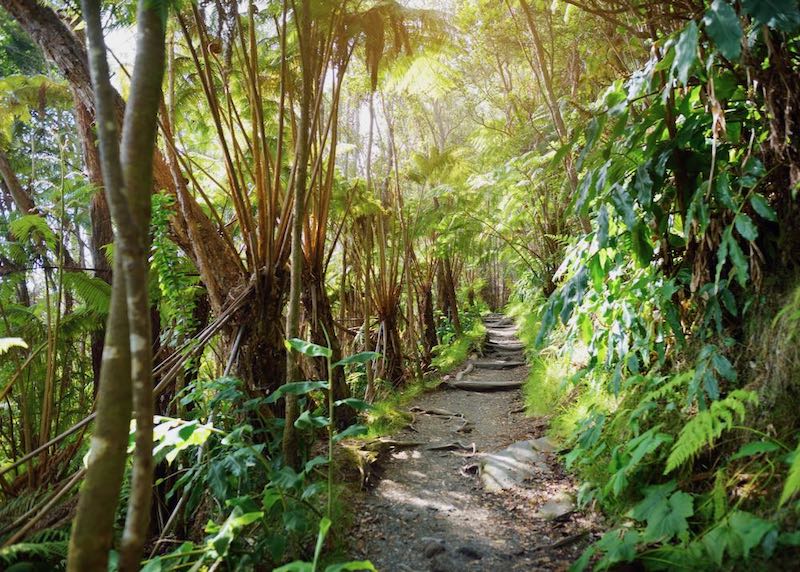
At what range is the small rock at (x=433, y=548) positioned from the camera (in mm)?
2143

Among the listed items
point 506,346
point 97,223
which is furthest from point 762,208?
point 506,346

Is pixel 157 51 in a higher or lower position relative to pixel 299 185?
higher

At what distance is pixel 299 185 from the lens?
2.51 m

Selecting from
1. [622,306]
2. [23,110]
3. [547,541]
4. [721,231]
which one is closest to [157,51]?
[721,231]

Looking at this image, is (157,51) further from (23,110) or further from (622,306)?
(23,110)

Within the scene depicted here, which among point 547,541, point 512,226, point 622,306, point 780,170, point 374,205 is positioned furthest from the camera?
point 512,226

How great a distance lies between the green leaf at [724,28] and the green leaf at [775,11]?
0.04 m

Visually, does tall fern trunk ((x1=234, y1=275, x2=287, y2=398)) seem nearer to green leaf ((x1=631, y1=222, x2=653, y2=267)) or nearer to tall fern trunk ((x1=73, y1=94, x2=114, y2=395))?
green leaf ((x1=631, y1=222, x2=653, y2=267))

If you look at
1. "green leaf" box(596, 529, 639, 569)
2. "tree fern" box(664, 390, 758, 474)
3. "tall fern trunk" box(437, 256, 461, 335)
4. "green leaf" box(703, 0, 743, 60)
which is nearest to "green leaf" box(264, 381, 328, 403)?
"green leaf" box(596, 529, 639, 569)

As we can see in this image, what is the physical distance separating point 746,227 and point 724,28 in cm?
68

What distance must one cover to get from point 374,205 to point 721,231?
4025mm

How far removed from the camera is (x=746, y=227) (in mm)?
1629

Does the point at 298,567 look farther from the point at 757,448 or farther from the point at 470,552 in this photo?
the point at 757,448

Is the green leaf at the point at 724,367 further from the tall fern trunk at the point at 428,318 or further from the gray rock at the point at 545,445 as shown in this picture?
the tall fern trunk at the point at 428,318
